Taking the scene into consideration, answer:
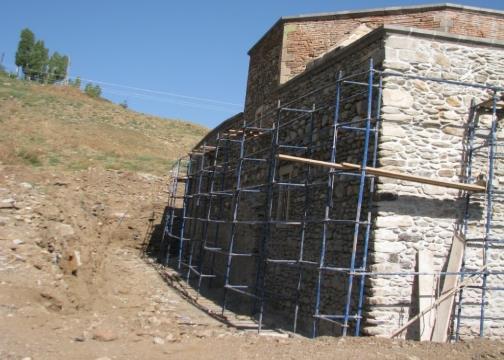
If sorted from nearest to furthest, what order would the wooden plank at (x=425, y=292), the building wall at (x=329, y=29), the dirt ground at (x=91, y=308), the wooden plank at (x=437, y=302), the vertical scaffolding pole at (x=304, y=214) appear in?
the dirt ground at (x=91, y=308), the wooden plank at (x=437, y=302), the wooden plank at (x=425, y=292), the vertical scaffolding pole at (x=304, y=214), the building wall at (x=329, y=29)

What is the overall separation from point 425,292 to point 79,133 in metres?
25.9

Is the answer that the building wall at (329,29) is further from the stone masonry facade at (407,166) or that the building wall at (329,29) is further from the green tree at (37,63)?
the green tree at (37,63)

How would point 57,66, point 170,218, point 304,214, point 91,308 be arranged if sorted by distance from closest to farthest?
point 304,214 < point 91,308 < point 170,218 < point 57,66

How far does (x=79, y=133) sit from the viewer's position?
29766 mm

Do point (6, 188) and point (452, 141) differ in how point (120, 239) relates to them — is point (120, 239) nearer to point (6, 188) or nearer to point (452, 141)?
point (6, 188)

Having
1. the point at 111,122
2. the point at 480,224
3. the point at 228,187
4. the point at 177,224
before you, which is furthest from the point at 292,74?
the point at 111,122

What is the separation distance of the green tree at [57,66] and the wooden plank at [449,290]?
5146cm

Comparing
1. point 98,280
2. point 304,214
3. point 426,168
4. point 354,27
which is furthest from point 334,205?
point 354,27

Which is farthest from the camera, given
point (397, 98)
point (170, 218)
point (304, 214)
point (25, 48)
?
point (25, 48)

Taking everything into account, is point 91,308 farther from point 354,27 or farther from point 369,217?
point 354,27

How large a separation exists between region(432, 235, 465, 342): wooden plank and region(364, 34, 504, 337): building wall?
125 millimetres

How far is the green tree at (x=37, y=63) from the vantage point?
5181 cm

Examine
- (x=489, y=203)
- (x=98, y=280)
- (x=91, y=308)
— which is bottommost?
(x=91, y=308)

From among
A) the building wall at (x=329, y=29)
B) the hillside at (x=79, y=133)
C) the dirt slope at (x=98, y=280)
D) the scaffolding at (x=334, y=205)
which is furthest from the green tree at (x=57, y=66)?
the scaffolding at (x=334, y=205)
